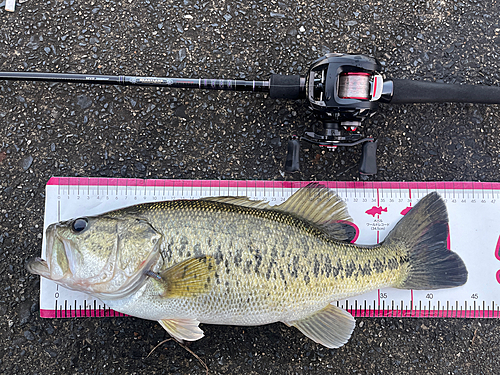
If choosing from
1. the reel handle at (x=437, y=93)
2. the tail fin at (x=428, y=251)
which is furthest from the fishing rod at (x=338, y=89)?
the tail fin at (x=428, y=251)

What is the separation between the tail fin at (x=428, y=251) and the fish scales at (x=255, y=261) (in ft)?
1.00

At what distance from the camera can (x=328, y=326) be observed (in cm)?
200

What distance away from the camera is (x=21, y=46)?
2.33m

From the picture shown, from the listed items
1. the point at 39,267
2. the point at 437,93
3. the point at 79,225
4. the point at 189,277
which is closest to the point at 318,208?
the point at 189,277

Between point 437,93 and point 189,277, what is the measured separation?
1927 mm

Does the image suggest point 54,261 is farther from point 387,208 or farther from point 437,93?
point 437,93

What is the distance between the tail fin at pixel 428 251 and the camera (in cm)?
207

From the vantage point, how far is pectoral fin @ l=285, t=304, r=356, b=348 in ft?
6.50

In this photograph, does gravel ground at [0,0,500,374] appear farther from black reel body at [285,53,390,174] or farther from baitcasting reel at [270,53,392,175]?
black reel body at [285,53,390,174]

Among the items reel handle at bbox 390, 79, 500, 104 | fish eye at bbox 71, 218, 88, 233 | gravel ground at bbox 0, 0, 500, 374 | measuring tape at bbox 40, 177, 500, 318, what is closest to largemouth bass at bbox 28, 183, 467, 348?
fish eye at bbox 71, 218, 88, 233

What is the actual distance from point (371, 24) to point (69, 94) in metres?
2.29

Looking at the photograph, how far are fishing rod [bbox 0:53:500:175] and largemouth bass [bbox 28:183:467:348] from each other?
0.39m

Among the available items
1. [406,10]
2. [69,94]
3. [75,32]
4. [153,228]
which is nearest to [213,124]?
[153,228]

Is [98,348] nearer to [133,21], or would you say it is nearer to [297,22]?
[133,21]
